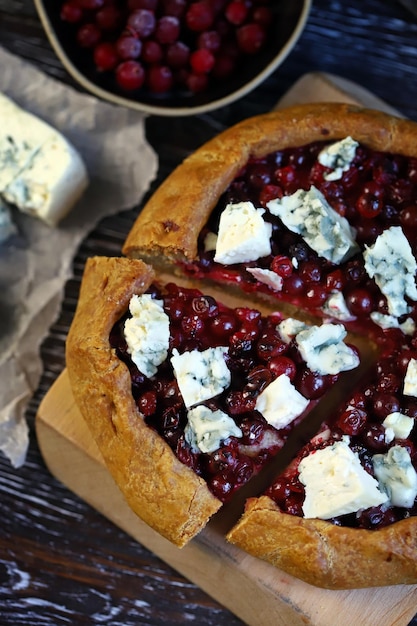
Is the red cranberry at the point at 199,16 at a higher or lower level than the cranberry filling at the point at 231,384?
higher

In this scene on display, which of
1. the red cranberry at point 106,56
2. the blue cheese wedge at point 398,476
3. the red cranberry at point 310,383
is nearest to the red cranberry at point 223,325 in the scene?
the red cranberry at point 310,383

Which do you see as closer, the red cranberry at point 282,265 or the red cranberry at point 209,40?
the red cranberry at point 282,265

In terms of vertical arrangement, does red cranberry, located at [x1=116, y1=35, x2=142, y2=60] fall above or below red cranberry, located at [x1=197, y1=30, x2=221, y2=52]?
below

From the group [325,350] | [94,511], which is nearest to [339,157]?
[325,350]

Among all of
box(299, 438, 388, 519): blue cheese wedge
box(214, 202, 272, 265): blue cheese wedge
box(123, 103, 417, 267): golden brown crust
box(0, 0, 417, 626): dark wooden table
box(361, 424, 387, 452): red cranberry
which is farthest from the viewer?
box(0, 0, 417, 626): dark wooden table

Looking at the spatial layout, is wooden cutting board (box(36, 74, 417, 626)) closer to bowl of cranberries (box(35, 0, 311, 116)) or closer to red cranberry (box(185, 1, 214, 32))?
bowl of cranberries (box(35, 0, 311, 116))

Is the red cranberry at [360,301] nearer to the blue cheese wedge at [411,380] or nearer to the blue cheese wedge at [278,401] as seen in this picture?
the blue cheese wedge at [411,380]

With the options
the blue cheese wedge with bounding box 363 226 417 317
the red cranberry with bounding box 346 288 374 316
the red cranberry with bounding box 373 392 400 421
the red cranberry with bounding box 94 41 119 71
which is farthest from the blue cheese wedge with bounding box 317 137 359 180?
the red cranberry with bounding box 94 41 119 71

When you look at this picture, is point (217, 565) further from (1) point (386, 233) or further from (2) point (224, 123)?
(2) point (224, 123)
